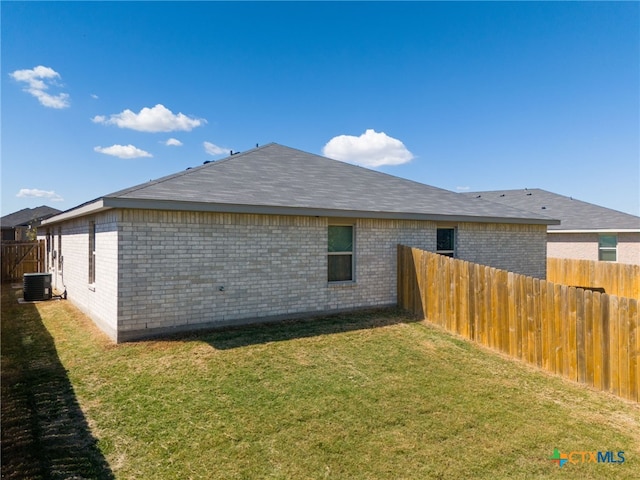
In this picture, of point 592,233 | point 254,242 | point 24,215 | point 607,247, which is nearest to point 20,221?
point 24,215

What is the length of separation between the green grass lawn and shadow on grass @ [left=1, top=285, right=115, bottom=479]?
24mm

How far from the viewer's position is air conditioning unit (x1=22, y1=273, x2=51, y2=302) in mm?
11602

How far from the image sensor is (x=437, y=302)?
8.73 m

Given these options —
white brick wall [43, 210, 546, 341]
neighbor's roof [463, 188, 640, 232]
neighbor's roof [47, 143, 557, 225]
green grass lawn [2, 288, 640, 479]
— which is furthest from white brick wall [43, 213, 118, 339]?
neighbor's roof [463, 188, 640, 232]

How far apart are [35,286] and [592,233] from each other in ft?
77.8

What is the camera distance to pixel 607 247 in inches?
661

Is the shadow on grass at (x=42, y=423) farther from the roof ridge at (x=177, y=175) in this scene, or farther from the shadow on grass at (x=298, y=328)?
the roof ridge at (x=177, y=175)

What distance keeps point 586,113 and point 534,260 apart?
7700 mm

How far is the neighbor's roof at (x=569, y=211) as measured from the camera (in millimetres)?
16578

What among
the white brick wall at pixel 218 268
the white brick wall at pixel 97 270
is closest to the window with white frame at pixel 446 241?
the white brick wall at pixel 218 268

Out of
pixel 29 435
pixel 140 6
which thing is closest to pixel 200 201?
pixel 29 435

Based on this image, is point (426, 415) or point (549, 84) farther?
point (549, 84)

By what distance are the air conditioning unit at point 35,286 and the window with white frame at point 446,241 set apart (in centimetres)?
1327

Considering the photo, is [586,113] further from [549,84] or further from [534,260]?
[534,260]
